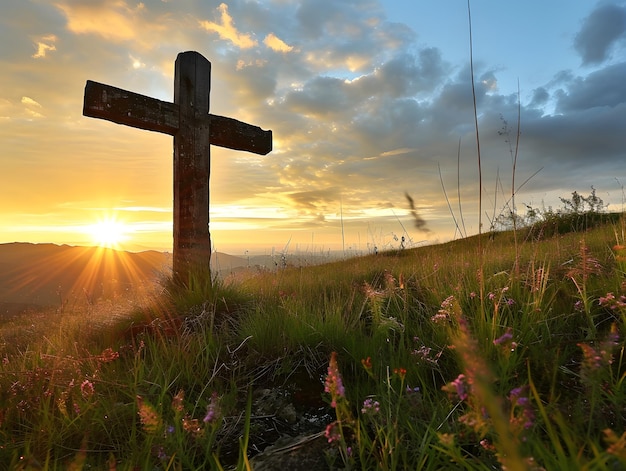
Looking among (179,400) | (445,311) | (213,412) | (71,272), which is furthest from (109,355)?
(71,272)

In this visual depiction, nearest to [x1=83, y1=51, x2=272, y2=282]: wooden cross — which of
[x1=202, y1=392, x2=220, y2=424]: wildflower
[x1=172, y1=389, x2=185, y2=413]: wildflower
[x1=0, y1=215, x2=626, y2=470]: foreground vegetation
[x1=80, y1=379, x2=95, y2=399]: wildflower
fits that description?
[x1=0, y1=215, x2=626, y2=470]: foreground vegetation

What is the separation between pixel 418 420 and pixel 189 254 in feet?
12.8

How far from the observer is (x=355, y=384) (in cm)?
250

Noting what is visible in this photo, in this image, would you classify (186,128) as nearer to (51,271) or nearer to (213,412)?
(213,412)

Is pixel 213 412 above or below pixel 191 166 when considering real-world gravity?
below

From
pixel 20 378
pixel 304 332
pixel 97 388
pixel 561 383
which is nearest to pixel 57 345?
pixel 20 378

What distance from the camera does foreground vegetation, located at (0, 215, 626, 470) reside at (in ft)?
4.87

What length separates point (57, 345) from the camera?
376cm

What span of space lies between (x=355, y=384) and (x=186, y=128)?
163 inches

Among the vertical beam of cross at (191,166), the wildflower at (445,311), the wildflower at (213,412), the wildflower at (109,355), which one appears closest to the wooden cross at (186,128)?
the vertical beam of cross at (191,166)

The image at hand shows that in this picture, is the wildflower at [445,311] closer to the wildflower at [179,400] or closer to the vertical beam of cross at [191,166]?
the wildflower at [179,400]

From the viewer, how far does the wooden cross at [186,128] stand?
15.9 ft

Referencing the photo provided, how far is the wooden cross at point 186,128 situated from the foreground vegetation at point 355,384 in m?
1.10

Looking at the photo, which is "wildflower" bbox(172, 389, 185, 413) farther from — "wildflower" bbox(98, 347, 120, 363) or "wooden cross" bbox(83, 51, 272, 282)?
"wooden cross" bbox(83, 51, 272, 282)
